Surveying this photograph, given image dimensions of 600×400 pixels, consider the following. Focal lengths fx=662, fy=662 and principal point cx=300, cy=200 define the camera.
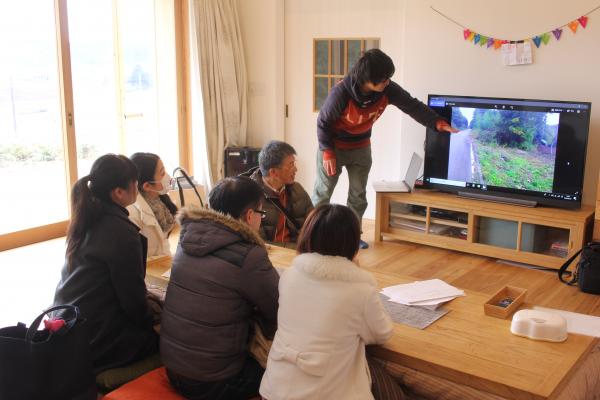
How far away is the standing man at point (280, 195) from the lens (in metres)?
3.20

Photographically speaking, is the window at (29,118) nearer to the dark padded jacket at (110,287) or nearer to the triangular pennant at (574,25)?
Result: the dark padded jacket at (110,287)

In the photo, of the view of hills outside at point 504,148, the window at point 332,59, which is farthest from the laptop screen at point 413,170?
the window at point 332,59

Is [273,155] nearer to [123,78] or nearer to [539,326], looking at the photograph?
[539,326]

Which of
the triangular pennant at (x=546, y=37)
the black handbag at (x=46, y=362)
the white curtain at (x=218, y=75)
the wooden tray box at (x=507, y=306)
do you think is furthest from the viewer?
the white curtain at (x=218, y=75)

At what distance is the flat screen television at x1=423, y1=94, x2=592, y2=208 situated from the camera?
4141 mm

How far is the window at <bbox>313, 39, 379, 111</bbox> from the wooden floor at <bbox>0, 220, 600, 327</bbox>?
4.49 feet

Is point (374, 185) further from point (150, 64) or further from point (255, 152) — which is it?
point (150, 64)

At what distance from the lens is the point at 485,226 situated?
176 inches

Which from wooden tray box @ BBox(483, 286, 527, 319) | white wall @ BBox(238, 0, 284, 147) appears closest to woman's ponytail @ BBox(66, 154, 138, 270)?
wooden tray box @ BBox(483, 286, 527, 319)

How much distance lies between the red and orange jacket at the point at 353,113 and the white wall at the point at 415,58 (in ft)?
2.10

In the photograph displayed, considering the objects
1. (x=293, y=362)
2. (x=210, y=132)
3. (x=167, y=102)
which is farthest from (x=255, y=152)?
(x=293, y=362)

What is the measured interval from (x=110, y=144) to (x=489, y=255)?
3.05 meters

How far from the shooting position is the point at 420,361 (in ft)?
6.02

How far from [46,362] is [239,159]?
3763 mm
